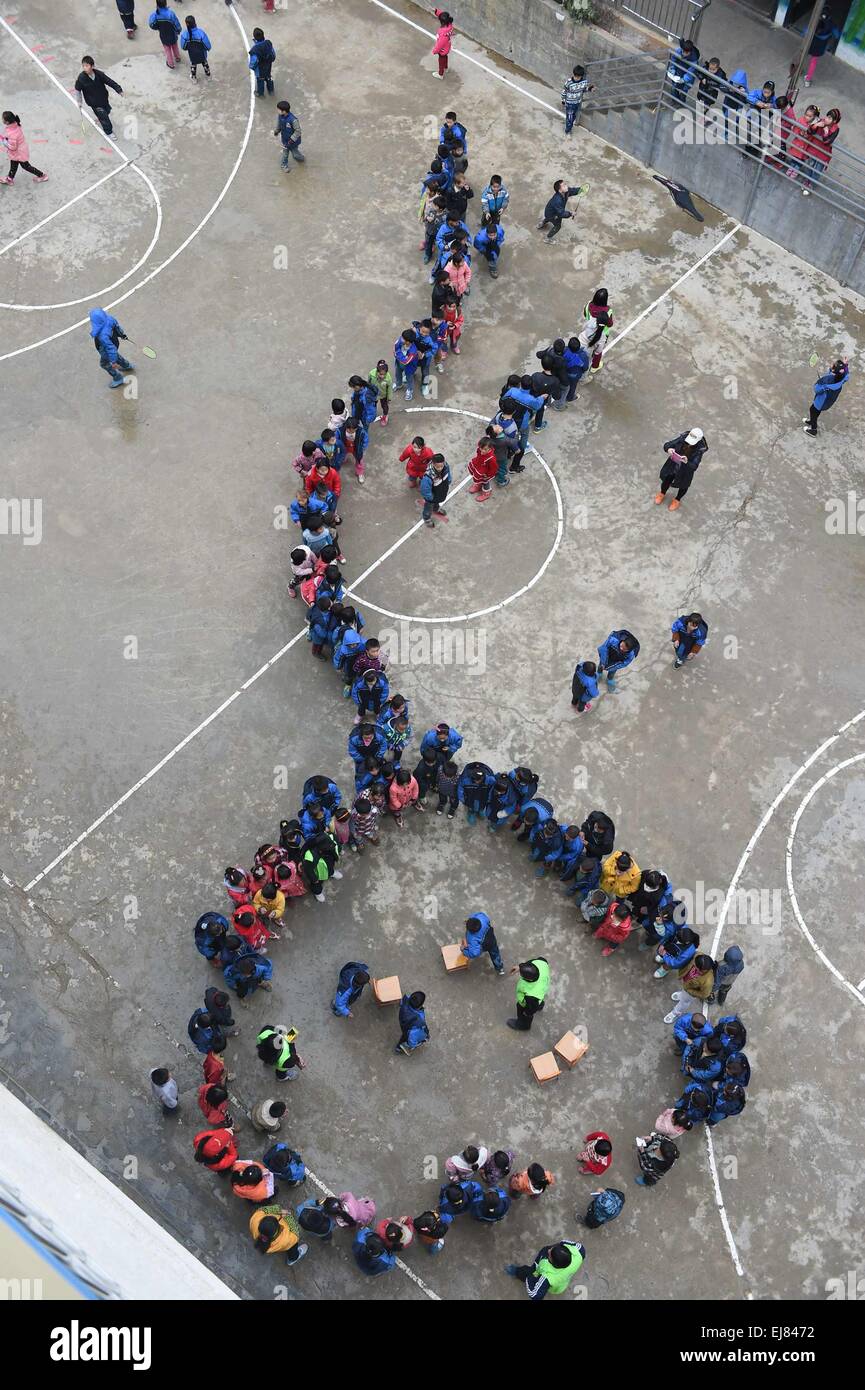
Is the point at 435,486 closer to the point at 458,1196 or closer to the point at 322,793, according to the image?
the point at 322,793

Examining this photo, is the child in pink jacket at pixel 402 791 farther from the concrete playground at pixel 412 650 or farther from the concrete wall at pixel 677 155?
the concrete wall at pixel 677 155

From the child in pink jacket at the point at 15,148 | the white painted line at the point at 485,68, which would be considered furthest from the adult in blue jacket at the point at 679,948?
the child in pink jacket at the point at 15,148

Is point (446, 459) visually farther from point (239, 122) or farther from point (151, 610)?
point (239, 122)

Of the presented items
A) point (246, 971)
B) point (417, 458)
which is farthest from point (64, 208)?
point (246, 971)

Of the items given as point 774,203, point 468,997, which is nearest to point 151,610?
point 468,997

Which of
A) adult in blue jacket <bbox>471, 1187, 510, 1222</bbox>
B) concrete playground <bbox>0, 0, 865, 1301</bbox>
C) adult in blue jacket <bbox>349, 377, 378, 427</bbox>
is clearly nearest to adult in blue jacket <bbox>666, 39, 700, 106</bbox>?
concrete playground <bbox>0, 0, 865, 1301</bbox>

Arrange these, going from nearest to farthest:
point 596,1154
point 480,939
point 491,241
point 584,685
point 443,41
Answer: point 596,1154, point 480,939, point 584,685, point 491,241, point 443,41

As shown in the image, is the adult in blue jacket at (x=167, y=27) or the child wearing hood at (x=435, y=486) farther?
the adult in blue jacket at (x=167, y=27)
